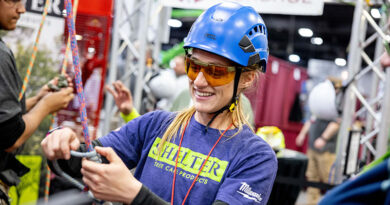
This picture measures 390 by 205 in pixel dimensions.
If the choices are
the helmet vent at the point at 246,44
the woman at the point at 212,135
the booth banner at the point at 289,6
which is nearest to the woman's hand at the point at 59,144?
the woman at the point at 212,135

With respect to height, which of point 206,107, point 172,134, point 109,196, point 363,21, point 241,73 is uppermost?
point 363,21

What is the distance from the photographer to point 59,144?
1.28 m

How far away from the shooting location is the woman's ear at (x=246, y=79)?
6.22 ft

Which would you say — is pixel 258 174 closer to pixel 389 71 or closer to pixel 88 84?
pixel 88 84

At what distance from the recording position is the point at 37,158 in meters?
3.99

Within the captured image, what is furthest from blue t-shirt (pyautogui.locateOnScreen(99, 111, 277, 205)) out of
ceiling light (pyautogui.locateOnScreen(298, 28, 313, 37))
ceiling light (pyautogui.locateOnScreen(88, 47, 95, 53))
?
ceiling light (pyautogui.locateOnScreen(298, 28, 313, 37))

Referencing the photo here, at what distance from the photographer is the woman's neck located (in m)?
1.87

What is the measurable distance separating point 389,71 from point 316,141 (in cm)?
312

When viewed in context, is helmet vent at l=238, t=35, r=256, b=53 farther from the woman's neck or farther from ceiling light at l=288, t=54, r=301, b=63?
ceiling light at l=288, t=54, r=301, b=63

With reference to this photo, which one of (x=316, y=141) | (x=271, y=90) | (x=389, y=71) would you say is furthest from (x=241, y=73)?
(x=271, y=90)

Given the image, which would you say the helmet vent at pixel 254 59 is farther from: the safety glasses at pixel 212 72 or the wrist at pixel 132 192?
the wrist at pixel 132 192

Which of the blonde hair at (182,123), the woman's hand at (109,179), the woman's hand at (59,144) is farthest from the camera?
the blonde hair at (182,123)

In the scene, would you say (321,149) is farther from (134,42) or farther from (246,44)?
(246,44)

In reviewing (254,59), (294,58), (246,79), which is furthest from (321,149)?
(294,58)
